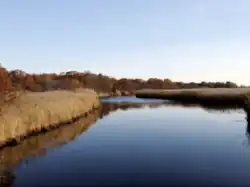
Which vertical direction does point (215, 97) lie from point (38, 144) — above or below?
above

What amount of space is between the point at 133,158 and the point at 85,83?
11434 cm

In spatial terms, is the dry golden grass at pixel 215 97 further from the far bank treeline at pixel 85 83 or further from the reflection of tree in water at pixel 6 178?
the reflection of tree in water at pixel 6 178

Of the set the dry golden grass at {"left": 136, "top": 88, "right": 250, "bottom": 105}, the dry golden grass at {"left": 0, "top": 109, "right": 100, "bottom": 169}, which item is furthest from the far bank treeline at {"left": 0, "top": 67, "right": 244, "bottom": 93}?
the dry golden grass at {"left": 0, "top": 109, "right": 100, "bottom": 169}

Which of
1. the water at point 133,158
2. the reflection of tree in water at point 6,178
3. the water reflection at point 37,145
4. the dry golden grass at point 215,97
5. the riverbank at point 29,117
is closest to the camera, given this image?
the reflection of tree in water at point 6,178

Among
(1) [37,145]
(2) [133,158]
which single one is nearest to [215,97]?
(1) [37,145]

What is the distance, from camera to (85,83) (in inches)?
5074

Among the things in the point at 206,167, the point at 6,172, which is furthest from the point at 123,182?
the point at 6,172

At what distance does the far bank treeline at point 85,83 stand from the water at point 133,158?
161 ft

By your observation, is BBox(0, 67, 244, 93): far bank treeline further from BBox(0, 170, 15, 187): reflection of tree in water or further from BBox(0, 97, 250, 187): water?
BBox(0, 170, 15, 187): reflection of tree in water

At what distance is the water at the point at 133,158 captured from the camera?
12242mm

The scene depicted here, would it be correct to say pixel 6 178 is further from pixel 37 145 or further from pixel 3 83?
pixel 3 83

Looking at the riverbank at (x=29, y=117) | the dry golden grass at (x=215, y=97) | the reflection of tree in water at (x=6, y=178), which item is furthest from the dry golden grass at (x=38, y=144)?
the dry golden grass at (x=215, y=97)

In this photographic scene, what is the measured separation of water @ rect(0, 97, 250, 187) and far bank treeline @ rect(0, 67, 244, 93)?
161 ft

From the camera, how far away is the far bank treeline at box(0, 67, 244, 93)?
9589 centimetres
